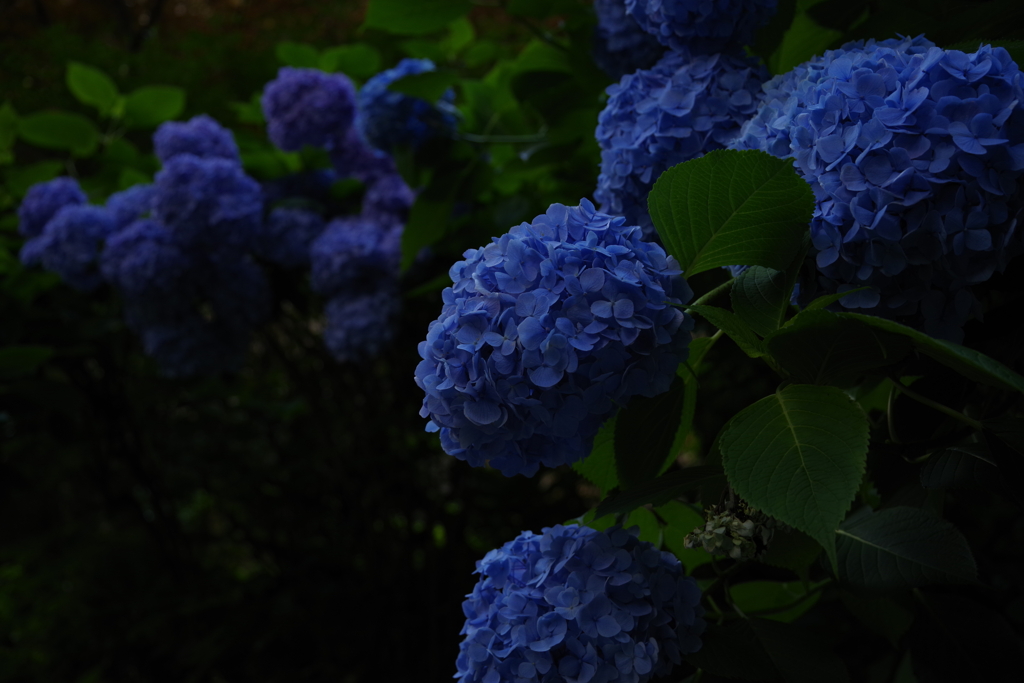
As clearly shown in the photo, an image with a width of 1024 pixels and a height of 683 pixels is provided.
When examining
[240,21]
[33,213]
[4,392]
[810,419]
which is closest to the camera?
[810,419]

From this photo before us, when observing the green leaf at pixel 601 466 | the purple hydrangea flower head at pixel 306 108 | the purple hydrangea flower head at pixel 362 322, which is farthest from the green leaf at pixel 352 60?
the green leaf at pixel 601 466

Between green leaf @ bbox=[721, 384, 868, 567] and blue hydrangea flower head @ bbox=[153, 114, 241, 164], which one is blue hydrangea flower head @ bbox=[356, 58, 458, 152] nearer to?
blue hydrangea flower head @ bbox=[153, 114, 241, 164]

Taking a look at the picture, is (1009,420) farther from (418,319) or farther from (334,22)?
(334,22)

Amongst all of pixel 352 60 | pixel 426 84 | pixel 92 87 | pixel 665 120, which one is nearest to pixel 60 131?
pixel 92 87

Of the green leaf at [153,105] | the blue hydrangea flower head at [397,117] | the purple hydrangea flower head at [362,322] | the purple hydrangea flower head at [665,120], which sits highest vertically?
the purple hydrangea flower head at [665,120]

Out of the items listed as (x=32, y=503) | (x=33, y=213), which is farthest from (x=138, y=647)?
(x=33, y=213)

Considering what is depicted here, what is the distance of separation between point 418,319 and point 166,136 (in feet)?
2.31

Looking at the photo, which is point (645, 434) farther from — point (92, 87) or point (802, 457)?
point (92, 87)

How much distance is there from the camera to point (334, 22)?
2725 mm

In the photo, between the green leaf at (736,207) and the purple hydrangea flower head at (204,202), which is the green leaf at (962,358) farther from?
the purple hydrangea flower head at (204,202)

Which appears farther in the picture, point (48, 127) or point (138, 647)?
point (138, 647)

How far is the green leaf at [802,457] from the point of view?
492mm

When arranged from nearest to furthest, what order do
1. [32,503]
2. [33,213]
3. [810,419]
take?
1. [810,419]
2. [33,213]
3. [32,503]

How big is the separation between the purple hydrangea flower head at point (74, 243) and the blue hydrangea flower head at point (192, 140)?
21 cm
